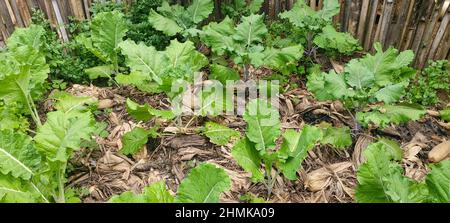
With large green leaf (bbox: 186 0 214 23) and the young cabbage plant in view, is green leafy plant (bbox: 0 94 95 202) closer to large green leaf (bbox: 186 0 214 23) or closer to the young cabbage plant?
the young cabbage plant

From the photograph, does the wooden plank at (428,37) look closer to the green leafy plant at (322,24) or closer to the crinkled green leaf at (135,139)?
the green leafy plant at (322,24)

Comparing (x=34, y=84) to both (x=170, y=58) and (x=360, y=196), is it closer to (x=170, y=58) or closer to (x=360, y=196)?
(x=170, y=58)

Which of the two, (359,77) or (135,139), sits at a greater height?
(359,77)

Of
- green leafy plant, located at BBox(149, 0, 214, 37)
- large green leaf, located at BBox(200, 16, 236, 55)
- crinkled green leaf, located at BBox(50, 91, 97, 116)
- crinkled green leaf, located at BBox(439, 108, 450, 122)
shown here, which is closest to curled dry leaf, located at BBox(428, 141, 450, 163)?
crinkled green leaf, located at BBox(439, 108, 450, 122)

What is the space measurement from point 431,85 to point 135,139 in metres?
2.74

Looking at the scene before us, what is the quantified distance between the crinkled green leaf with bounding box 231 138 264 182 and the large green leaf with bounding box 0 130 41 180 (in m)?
1.42

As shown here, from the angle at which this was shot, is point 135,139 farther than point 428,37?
No

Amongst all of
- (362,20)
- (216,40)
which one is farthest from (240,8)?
(362,20)

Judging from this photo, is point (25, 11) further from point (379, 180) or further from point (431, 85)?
point (431, 85)

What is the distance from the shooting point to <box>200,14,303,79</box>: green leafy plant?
13.1ft

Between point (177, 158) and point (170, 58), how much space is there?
0.98 meters

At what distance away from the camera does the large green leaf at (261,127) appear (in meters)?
3.28

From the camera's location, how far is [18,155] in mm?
3088

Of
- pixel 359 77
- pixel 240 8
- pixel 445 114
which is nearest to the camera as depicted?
pixel 359 77
